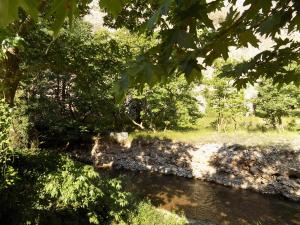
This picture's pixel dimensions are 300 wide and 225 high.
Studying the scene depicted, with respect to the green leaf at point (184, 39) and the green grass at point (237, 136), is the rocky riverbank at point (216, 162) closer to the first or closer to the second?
the green grass at point (237, 136)

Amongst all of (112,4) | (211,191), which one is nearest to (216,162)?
(211,191)

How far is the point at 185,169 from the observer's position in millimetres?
21359

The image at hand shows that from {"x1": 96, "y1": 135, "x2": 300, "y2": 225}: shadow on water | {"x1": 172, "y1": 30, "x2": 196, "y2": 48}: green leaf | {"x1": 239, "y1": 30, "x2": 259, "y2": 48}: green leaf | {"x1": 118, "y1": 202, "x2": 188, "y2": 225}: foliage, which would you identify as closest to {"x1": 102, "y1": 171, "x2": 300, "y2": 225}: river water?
{"x1": 96, "y1": 135, "x2": 300, "y2": 225}: shadow on water

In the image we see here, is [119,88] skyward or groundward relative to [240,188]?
skyward

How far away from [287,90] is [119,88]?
80.3ft

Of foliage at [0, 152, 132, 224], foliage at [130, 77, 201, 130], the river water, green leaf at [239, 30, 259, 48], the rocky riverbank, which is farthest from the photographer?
foliage at [130, 77, 201, 130]

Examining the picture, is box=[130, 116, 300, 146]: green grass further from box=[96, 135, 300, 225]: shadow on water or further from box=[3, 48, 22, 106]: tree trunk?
box=[3, 48, 22, 106]: tree trunk

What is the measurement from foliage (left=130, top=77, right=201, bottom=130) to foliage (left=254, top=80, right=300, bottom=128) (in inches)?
190

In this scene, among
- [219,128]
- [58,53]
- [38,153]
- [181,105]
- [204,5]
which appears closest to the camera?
[204,5]

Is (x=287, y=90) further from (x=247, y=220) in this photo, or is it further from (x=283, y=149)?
(x=247, y=220)

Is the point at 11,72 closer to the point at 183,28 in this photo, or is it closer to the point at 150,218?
the point at 150,218

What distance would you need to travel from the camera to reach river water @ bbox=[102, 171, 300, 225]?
542 inches

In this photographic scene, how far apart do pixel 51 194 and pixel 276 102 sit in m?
21.2

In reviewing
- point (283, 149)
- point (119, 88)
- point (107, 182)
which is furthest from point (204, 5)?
point (283, 149)
